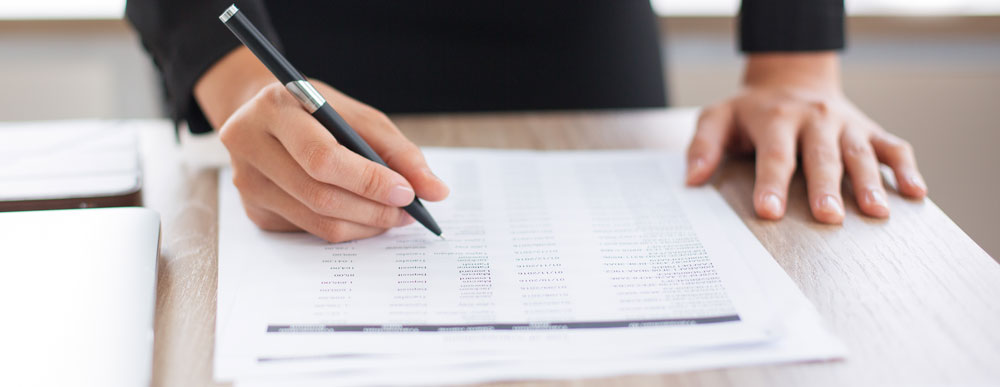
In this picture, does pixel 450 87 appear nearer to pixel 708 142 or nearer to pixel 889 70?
pixel 708 142

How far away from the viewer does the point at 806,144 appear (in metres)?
0.68

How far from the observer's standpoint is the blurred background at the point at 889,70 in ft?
5.67

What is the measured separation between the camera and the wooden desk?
15.6 inches

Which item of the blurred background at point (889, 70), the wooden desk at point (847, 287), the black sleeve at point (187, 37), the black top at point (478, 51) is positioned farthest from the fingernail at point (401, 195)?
the blurred background at point (889, 70)

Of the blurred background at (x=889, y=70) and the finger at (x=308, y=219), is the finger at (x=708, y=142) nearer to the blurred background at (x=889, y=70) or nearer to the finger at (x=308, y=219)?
the finger at (x=308, y=219)

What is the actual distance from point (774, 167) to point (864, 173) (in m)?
0.08

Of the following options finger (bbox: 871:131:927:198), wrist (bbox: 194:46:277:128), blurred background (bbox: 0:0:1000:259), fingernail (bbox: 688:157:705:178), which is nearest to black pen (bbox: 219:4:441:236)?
wrist (bbox: 194:46:277:128)

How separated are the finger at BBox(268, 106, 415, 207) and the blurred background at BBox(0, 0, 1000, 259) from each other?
53.5 inches

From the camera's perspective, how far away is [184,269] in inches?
20.1

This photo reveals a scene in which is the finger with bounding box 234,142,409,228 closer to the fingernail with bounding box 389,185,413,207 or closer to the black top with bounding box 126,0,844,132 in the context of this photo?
the fingernail with bounding box 389,185,413,207

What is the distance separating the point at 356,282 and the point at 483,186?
7.9 inches

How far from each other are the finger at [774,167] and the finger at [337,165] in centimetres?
30

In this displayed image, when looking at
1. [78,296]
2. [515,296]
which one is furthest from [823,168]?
[78,296]

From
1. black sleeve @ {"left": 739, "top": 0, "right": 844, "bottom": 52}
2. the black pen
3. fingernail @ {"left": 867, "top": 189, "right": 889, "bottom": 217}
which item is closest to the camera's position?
the black pen
